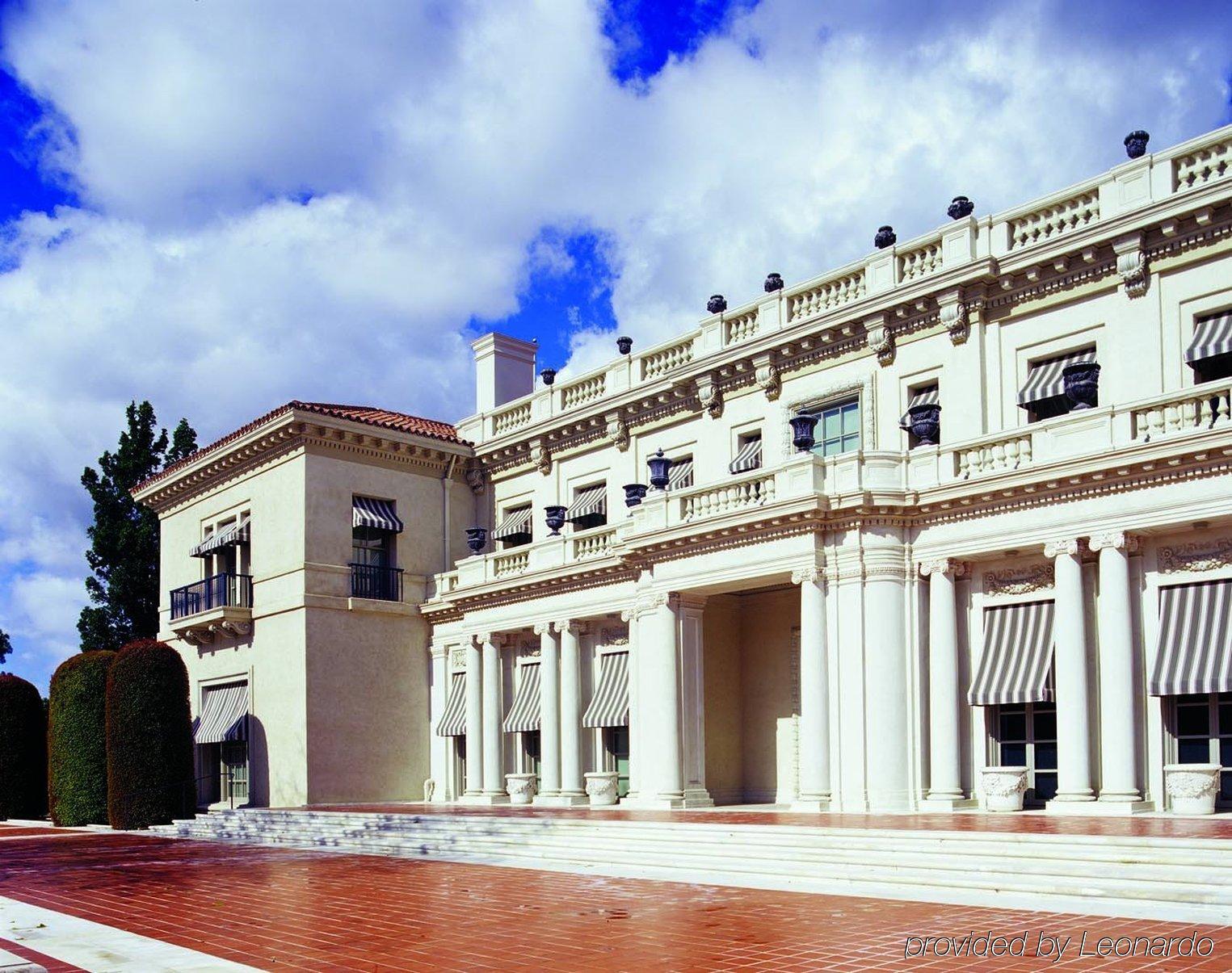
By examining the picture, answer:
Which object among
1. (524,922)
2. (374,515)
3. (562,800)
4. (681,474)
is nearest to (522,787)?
(562,800)

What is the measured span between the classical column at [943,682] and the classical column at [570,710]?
10307mm

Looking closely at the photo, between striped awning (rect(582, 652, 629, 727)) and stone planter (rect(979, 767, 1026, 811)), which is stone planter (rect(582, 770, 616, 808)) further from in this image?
stone planter (rect(979, 767, 1026, 811))

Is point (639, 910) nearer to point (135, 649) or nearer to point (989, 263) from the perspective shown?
point (989, 263)

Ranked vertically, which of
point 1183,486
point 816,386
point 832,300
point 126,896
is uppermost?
point 832,300

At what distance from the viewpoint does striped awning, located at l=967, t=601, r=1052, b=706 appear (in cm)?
2273

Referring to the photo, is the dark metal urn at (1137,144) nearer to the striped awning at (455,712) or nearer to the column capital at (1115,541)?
Answer: the column capital at (1115,541)

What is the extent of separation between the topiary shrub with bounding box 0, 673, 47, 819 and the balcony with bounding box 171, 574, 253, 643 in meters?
5.58

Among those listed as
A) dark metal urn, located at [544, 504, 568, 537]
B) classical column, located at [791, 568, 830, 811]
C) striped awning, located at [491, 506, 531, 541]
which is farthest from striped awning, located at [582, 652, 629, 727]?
classical column, located at [791, 568, 830, 811]

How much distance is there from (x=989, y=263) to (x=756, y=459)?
7220 millimetres

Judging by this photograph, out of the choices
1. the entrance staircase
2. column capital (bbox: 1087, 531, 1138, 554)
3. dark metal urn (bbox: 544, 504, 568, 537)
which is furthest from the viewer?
dark metal urn (bbox: 544, 504, 568, 537)

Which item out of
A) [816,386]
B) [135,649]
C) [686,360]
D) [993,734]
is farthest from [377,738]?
[993,734]

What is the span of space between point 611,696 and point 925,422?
1094 centimetres

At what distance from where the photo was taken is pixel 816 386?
1136 inches

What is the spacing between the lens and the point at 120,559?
51.9m
